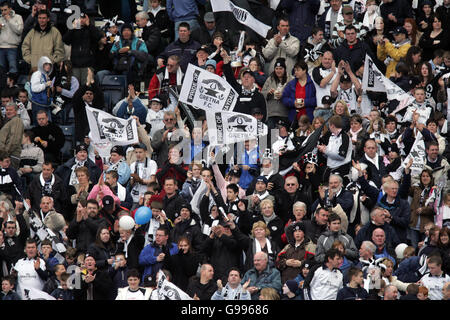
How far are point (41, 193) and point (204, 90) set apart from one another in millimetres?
2833

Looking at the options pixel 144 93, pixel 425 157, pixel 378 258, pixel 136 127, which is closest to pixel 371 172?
pixel 425 157

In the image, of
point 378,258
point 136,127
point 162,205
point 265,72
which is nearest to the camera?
point 378,258

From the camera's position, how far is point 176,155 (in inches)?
866

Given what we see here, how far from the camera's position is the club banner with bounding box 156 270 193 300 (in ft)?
60.6

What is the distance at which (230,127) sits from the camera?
21719 mm

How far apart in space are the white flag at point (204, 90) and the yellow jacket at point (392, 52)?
3537 millimetres

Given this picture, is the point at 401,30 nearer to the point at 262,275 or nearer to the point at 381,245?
the point at 381,245

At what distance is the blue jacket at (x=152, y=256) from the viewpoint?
1969 centimetres

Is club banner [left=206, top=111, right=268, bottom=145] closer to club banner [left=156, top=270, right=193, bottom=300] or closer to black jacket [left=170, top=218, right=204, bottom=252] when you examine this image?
black jacket [left=170, top=218, right=204, bottom=252]

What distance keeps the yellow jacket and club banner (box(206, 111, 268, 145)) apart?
3.54m

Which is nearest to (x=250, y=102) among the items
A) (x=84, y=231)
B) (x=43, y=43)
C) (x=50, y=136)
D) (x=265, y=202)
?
(x=265, y=202)
